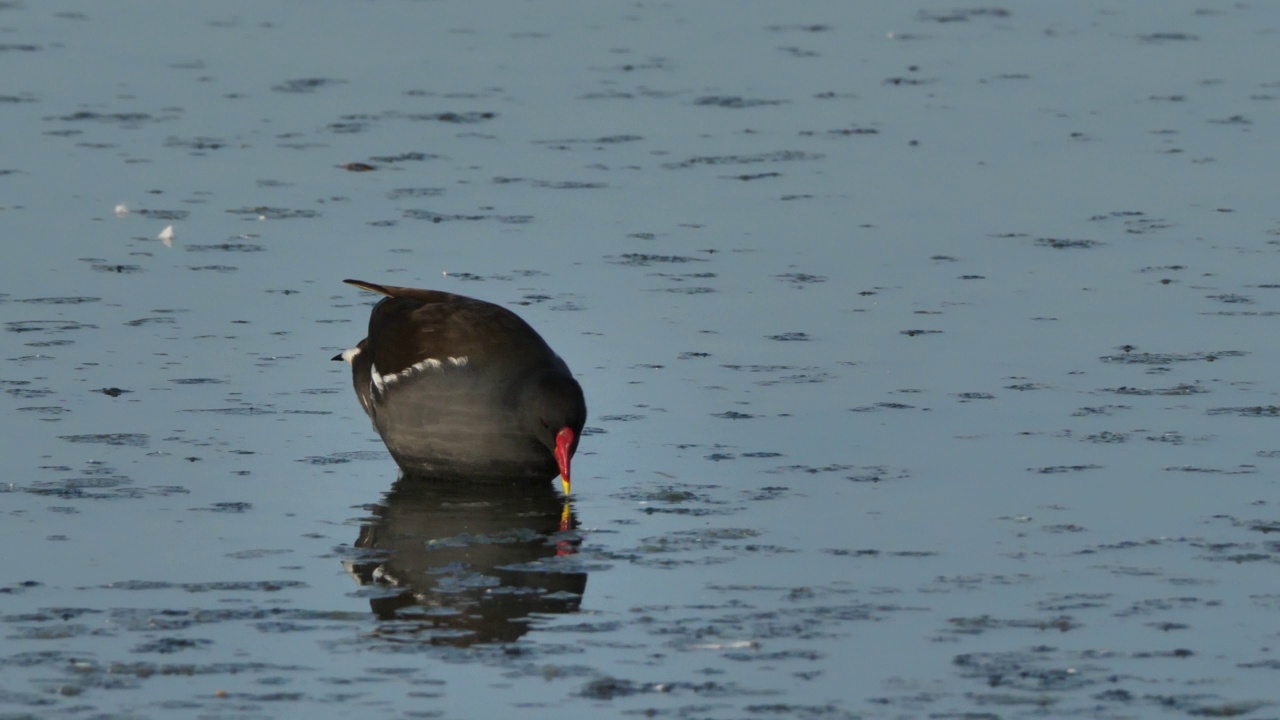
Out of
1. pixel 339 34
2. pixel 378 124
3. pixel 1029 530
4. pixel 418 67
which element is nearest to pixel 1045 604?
pixel 1029 530

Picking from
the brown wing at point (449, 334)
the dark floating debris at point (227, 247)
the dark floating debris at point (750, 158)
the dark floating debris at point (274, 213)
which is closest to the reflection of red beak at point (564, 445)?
the brown wing at point (449, 334)

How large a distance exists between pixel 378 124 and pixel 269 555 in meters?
8.04

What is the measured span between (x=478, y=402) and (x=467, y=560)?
97cm

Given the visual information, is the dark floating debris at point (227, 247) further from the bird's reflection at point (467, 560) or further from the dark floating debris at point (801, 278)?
the bird's reflection at point (467, 560)

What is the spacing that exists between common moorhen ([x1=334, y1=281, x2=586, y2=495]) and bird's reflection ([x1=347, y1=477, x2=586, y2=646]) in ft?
0.48

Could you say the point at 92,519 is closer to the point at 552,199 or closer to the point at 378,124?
the point at 552,199

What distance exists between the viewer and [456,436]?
9.12 metres

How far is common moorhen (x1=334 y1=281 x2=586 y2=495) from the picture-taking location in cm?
896

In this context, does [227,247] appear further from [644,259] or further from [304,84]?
[304,84]

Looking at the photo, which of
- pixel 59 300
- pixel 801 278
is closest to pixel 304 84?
pixel 59 300

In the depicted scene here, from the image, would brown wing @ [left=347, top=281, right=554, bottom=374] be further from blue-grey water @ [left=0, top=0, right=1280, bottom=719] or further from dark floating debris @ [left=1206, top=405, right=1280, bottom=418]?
dark floating debris @ [left=1206, top=405, right=1280, bottom=418]

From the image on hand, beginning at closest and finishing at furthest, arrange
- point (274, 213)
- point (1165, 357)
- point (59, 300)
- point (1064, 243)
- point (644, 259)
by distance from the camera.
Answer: point (1165, 357), point (59, 300), point (644, 259), point (1064, 243), point (274, 213)

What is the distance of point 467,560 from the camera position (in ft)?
27.1

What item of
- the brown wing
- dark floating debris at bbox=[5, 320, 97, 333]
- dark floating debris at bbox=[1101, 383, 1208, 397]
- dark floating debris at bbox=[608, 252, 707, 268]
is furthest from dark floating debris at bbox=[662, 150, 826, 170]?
the brown wing
